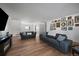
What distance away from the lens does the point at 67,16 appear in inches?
89.0

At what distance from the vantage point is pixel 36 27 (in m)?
2.41

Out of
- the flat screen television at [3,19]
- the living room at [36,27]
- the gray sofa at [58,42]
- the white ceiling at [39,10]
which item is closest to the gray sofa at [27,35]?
the living room at [36,27]

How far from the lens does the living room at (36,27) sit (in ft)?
7.07

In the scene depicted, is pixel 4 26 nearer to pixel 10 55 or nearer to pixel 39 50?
pixel 10 55

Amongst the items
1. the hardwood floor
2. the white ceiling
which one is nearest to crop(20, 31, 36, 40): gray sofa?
the hardwood floor

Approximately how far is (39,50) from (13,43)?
0.80m

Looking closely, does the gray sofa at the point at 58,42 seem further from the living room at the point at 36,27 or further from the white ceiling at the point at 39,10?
the white ceiling at the point at 39,10

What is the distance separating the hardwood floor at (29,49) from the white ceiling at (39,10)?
2.32 ft

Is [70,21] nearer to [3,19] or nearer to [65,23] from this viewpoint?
[65,23]

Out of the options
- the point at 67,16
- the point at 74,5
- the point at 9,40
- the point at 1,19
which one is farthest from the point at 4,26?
the point at 74,5

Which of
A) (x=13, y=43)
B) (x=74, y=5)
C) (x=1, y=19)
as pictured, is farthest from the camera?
(x=13, y=43)

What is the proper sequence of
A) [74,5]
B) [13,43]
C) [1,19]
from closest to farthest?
[74,5] → [1,19] → [13,43]

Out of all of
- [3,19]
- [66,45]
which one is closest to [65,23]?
[66,45]

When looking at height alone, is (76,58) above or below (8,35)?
below
